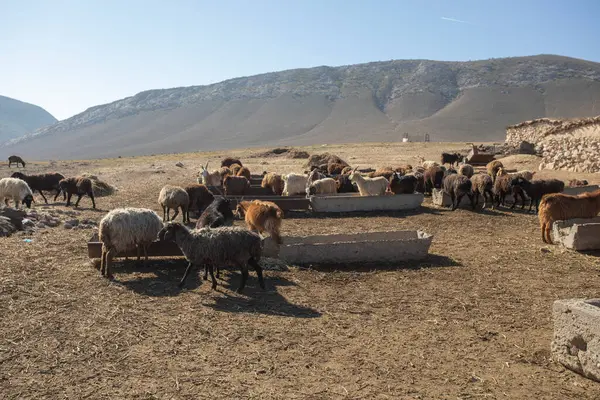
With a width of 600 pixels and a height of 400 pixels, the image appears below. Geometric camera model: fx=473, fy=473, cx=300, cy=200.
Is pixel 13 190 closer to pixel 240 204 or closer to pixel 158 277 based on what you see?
pixel 240 204

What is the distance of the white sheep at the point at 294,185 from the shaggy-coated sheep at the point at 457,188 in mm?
4690

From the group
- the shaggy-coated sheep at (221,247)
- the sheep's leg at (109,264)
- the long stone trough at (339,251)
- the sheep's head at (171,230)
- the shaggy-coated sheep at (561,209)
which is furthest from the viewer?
the shaggy-coated sheep at (561,209)

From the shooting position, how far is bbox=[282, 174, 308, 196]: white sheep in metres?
16.2

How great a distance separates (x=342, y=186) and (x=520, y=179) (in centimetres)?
563

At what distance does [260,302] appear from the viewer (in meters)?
6.97

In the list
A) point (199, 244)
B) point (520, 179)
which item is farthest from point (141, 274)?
point (520, 179)

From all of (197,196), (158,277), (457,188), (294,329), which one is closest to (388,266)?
(294,329)

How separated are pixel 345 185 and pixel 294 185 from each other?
1804 millimetres

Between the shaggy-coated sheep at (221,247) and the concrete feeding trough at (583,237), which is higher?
the shaggy-coated sheep at (221,247)

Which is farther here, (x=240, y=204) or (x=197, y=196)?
(x=197, y=196)

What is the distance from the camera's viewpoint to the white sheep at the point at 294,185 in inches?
640

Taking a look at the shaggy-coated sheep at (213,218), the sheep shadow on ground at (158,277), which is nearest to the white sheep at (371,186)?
the shaggy-coated sheep at (213,218)

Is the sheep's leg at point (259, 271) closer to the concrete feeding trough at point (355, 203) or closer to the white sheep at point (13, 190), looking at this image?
the concrete feeding trough at point (355, 203)

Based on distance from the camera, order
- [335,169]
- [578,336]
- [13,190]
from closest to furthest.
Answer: [578,336]
[13,190]
[335,169]
